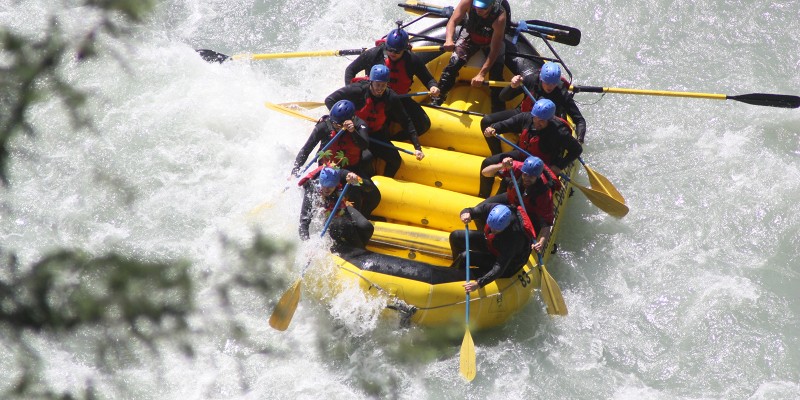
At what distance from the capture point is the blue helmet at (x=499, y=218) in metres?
6.27

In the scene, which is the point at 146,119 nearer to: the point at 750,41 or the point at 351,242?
the point at 351,242

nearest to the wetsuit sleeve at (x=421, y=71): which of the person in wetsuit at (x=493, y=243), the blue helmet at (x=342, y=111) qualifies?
the blue helmet at (x=342, y=111)

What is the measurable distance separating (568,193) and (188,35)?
5.13 meters

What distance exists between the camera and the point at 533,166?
6.51 meters

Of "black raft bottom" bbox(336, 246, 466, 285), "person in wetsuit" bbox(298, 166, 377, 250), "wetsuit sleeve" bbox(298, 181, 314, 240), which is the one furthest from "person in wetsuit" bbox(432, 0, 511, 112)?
"black raft bottom" bbox(336, 246, 466, 285)

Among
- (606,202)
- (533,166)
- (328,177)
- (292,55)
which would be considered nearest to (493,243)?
(533,166)

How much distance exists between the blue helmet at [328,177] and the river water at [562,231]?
0.63 m

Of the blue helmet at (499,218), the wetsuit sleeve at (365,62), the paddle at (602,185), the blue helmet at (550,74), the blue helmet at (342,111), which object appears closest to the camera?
the blue helmet at (499,218)

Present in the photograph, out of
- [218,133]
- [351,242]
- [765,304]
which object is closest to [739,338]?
[765,304]

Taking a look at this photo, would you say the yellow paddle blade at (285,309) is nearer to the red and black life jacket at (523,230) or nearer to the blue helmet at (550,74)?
the red and black life jacket at (523,230)

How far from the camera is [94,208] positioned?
26.5 feet

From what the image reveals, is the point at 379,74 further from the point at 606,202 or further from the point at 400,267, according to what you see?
the point at 606,202

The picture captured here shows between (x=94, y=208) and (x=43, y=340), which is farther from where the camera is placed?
(x=94, y=208)

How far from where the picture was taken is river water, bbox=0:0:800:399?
672cm
